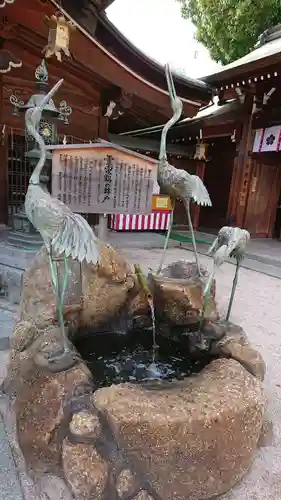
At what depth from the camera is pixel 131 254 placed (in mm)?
6879

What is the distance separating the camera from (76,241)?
6.12 ft

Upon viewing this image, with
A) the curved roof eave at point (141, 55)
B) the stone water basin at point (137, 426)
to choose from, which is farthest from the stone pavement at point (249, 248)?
the stone water basin at point (137, 426)

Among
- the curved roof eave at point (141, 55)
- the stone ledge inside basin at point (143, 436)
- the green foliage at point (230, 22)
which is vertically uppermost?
the green foliage at point (230, 22)

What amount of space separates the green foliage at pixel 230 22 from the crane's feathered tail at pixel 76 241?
47.0 ft

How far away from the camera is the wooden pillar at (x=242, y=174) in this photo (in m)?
8.96

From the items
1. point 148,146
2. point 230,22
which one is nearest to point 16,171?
point 148,146

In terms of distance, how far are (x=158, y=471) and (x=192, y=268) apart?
2.26m

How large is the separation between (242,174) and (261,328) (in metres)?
6.10

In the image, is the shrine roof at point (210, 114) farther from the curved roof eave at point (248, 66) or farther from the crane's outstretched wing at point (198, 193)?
the crane's outstretched wing at point (198, 193)

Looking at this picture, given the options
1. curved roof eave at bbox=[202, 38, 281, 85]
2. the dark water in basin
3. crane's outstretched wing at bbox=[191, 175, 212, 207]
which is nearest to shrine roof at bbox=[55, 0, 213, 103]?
curved roof eave at bbox=[202, 38, 281, 85]

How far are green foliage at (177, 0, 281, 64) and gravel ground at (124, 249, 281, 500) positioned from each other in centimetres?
1058

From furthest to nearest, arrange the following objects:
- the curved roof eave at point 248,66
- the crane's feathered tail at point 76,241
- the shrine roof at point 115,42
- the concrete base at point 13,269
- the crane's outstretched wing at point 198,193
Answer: the curved roof eave at point 248,66 < the shrine roof at point 115,42 < the concrete base at point 13,269 < the crane's outstretched wing at point 198,193 < the crane's feathered tail at point 76,241

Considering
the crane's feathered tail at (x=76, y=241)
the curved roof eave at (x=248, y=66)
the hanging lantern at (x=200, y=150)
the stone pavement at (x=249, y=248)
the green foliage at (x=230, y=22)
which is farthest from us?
the green foliage at (x=230, y=22)

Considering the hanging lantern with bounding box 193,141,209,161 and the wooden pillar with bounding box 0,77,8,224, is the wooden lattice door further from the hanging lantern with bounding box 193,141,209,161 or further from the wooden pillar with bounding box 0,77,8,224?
the hanging lantern with bounding box 193,141,209,161
